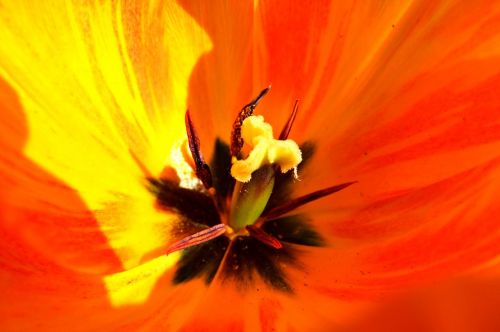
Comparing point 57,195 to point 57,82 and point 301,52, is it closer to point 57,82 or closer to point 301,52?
point 57,82

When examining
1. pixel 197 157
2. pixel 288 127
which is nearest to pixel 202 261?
pixel 197 157

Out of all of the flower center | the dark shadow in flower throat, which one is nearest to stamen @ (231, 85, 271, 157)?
A: the flower center

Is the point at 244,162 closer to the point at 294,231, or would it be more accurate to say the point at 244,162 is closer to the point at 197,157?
the point at 197,157

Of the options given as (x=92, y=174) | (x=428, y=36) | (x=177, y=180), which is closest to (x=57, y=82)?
(x=92, y=174)

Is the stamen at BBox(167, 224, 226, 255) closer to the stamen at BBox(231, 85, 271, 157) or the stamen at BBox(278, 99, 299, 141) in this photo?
the stamen at BBox(231, 85, 271, 157)

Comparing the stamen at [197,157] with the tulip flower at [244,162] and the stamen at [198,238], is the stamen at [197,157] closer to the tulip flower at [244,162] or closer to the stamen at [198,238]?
the tulip flower at [244,162]

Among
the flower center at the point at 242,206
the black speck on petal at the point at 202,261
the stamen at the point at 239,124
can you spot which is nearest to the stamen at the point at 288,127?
the flower center at the point at 242,206
